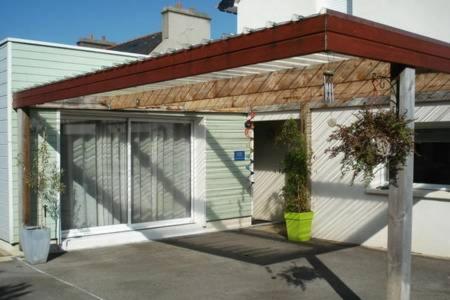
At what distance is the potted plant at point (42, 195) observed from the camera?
742cm

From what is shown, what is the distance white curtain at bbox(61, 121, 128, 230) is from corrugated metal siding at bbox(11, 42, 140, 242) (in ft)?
2.47

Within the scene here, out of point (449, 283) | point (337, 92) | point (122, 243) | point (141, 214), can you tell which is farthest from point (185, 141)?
point (449, 283)

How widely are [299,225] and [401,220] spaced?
505 centimetres

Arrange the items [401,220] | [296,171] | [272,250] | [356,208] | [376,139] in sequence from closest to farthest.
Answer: [376,139] → [401,220] → [272,250] → [356,208] → [296,171]

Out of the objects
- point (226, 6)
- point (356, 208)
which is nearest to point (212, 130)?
point (356, 208)

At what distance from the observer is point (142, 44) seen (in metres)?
15.8

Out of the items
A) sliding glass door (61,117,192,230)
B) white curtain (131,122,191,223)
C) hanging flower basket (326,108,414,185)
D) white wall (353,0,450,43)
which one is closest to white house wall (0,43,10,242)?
sliding glass door (61,117,192,230)

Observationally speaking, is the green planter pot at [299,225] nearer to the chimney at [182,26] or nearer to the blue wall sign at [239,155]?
the blue wall sign at [239,155]

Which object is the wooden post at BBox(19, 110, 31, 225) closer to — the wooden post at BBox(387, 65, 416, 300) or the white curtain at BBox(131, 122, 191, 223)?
the white curtain at BBox(131, 122, 191, 223)

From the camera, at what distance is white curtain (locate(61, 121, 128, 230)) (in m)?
8.72

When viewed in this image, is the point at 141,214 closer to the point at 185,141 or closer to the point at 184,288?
the point at 185,141

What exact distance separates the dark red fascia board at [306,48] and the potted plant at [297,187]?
435 centimetres

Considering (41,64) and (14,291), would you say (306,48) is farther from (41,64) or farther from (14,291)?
(41,64)

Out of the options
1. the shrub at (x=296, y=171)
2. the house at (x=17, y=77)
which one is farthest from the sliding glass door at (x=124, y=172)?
the shrub at (x=296, y=171)
